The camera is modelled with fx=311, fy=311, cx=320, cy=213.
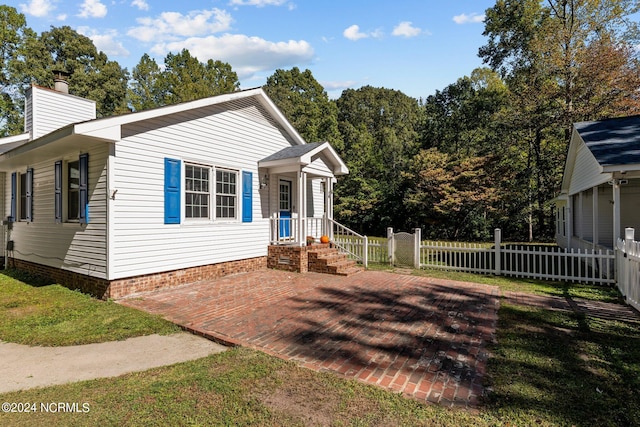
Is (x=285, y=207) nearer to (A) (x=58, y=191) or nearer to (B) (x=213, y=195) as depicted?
(B) (x=213, y=195)

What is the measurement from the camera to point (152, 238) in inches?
280

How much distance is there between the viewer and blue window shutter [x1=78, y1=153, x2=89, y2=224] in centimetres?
694

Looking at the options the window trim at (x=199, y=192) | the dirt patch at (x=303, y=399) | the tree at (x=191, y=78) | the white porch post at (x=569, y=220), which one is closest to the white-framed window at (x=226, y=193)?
the window trim at (x=199, y=192)

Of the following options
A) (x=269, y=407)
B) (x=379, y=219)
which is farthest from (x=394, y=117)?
(x=269, y=407)

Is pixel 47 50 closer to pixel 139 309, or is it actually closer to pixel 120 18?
pixel 120 18

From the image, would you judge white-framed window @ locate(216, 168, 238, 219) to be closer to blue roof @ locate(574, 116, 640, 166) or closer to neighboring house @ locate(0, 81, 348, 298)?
neighboring house @ locate(0, 81, 348, 298)

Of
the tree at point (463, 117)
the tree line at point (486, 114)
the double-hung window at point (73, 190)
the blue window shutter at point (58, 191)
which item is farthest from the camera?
the tree at point (463, 117)

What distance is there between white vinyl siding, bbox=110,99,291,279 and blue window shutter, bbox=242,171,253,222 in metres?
0.19

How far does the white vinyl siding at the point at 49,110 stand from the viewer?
9.07 metres

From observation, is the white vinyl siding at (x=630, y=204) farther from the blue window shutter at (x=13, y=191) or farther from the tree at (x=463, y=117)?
the blue window shutter at (x=13, y=191)

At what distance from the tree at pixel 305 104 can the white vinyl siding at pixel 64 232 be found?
58.9ft

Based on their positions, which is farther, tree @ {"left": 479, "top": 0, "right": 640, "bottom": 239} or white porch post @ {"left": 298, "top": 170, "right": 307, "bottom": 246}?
tree @ {"left": 479, "top": 0, "right": 640, "bottom": 239}

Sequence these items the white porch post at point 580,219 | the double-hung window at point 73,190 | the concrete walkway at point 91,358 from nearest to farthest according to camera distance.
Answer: the concrete walkway at point 91,358 → the double-hung window at point 73,190 → the white porch post at point 580,219

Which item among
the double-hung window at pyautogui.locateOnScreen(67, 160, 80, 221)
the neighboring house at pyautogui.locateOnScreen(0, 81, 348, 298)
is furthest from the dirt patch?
the double-hung window at pyautogui.locateOnScreen(67, 160, 80, 221)
